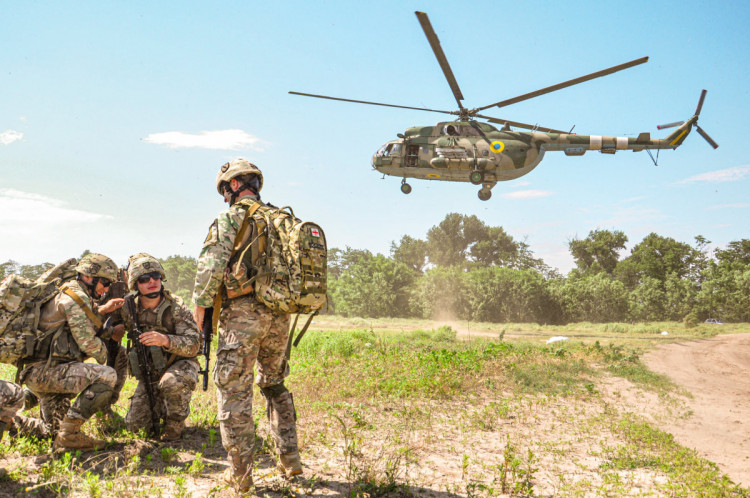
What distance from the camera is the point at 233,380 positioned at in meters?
3.70

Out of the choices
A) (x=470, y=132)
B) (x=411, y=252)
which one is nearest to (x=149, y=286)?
(x=470, y=132)

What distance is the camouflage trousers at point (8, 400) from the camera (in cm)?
396

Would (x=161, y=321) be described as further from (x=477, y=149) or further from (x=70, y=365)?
(x=477, y=149)

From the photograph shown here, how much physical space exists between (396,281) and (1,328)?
3935 cm

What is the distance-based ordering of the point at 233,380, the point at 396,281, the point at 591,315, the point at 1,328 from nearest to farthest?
the point at 233,380
the point at 1,328
the point at 591,315
the point at 396,281

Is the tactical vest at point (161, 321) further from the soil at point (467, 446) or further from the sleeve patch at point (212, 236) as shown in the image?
the sleeve patch at point (212, 236)

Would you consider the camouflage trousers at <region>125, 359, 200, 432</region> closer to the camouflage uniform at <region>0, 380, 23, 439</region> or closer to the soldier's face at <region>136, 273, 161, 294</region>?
the soldier's face at <region>136, 273, 161, 294</region>

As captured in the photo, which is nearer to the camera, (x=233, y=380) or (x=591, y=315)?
(x=233, y=380)

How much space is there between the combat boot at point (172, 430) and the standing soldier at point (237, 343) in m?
1.45

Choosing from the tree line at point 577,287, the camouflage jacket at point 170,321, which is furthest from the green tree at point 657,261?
the camouflage jacket at point 170,321

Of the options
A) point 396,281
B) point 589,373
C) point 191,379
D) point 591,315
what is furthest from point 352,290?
point 191,379

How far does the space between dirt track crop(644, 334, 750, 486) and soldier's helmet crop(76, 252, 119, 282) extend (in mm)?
6938

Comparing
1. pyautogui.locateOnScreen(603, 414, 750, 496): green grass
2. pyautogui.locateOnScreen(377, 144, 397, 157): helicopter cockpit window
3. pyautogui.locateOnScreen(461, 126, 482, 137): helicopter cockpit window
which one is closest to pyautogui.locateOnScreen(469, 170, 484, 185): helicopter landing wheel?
pyautogui.locateOnScreen(461, 126, 482, 137): helicopter cockpit window

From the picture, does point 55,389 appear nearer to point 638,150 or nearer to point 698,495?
point 698,495
